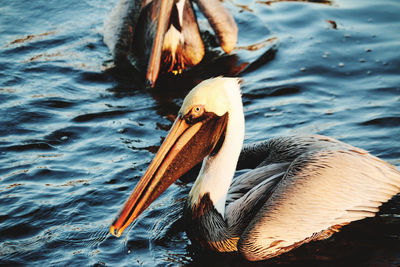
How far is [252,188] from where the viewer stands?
158 inches

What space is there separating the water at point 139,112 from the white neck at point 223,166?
377 millimetres

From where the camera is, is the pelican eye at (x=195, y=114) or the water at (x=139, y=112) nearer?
the pelican eye at (x=195, y=114)

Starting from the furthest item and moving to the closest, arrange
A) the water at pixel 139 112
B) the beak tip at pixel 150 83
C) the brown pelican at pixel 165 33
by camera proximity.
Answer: the brown pelican at pixel 165 33, the beak tip at pixel 150 83, the water at pixel 139 112

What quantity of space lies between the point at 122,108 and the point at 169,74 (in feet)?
3.11

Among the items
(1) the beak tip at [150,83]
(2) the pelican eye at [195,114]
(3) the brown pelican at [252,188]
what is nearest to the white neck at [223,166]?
(3) the brown pelican at [252,188]

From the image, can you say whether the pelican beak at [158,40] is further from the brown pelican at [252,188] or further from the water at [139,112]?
the brown pelican at [252,188]

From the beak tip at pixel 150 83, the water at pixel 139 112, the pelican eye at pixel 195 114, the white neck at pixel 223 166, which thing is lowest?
the water at pixel 139 112

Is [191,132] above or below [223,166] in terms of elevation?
above

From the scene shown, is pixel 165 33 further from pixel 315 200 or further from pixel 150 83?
pixel 315 200

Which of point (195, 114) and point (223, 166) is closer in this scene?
point (195, 114)

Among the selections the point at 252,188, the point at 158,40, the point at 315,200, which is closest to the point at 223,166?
the point at 252,188

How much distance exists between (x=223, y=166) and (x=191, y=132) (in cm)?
32

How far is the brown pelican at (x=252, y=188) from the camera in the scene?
12.1ft

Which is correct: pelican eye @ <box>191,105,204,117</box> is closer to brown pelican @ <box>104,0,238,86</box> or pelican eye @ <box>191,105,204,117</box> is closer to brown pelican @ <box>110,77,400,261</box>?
brown pelican @ <box>110,77,400,261</box>
